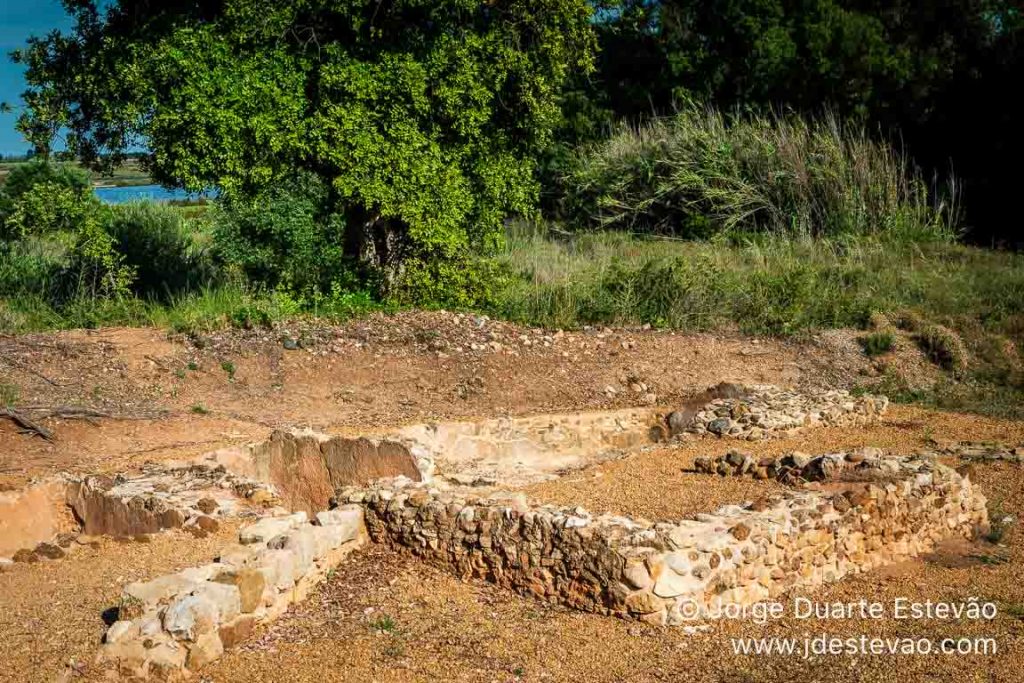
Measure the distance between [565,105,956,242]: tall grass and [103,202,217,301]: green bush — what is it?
824 cm

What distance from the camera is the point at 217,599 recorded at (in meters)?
5.50

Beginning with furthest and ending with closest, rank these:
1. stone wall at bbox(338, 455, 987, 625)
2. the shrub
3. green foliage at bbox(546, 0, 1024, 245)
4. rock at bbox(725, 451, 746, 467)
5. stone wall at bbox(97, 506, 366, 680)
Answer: green foliage at bbox(546, 0, 1024, 245), the shrub, rock at bbox(725, 451, 746, 467), stone wall at bbox(338, 455, 987, 625), stone wall at bbox(97, 506, 366, 680)

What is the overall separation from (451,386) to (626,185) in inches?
427

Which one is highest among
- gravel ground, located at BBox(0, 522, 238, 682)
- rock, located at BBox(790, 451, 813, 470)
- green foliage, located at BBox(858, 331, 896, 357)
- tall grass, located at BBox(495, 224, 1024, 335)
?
tall grass, located at BBox(495, 224, 1024, 335)

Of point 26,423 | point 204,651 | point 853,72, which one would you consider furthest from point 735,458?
point 853,72

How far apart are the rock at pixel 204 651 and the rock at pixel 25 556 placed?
2095mm

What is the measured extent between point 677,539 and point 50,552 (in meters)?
4.03

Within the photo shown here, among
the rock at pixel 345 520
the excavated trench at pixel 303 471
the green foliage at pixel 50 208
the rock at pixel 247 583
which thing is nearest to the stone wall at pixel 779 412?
the excavated trench at pixel 303 471

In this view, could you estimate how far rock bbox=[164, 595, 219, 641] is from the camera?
17.2ft

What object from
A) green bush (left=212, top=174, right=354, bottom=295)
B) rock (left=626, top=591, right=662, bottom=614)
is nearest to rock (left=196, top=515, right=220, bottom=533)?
rock (left=626, top=591, right=662, bottom=614)

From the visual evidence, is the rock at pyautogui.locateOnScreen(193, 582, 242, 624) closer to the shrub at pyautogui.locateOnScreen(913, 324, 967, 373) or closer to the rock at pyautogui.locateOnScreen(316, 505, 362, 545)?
the rock at pyautogui.locateOnScreen(316, 505, 362, 545)

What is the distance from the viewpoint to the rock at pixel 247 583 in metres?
5.65

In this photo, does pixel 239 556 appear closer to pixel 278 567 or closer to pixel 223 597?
pixel 278 567

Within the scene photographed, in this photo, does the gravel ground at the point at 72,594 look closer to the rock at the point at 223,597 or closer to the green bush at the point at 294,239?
the rock at the point at 223,597
